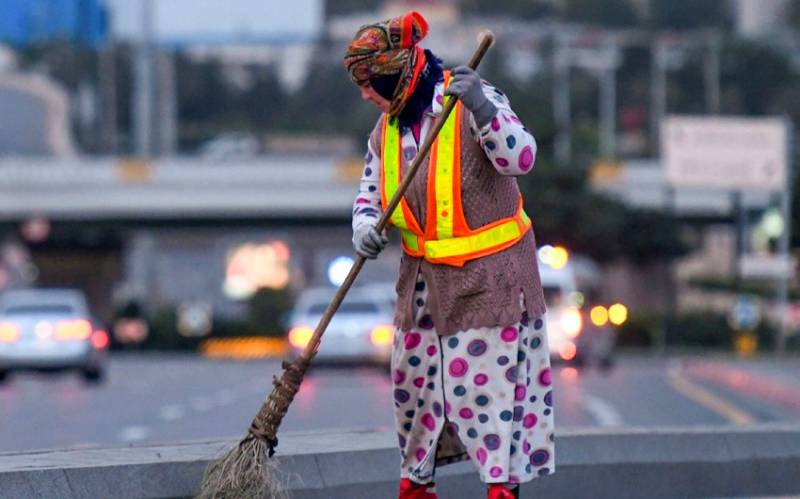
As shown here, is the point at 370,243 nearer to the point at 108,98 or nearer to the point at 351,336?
the point at 351,336

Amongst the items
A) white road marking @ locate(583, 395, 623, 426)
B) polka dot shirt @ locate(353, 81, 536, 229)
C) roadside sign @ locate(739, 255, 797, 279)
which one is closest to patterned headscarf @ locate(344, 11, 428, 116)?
polka dot shirt @ locate(353, 81, 536, 229)

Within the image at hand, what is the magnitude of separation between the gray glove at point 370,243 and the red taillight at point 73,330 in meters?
21.3

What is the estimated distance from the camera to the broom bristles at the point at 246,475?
22.5 feet

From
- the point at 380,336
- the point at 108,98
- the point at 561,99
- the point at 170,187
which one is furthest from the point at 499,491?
the point at 108,98

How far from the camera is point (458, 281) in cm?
691

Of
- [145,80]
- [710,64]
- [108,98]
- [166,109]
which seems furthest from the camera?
[108,98]

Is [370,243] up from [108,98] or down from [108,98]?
down

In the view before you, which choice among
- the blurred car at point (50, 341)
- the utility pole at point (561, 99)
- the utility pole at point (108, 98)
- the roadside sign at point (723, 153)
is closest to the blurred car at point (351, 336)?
the blurred car at point (50, 341)

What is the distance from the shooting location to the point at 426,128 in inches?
275

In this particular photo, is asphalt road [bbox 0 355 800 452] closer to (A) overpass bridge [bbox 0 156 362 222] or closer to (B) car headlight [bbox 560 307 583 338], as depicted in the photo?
(B) car headlight [bbox 560 307 583 338]

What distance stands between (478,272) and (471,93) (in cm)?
68

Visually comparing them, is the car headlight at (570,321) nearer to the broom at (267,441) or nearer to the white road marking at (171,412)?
the white road marking at (171,412)

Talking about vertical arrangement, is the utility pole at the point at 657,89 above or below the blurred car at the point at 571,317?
above

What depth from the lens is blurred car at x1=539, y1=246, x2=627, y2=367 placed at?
33.1 meters
